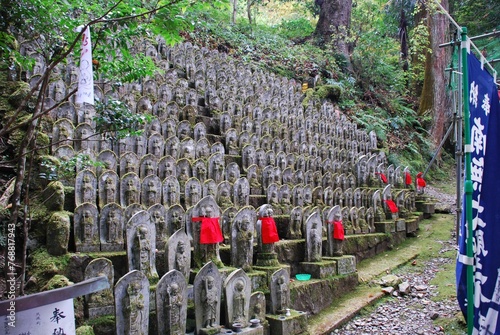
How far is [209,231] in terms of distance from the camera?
4492mm

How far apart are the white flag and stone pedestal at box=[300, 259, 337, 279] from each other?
405 cm

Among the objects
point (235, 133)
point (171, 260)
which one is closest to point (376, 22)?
point (235, 133)

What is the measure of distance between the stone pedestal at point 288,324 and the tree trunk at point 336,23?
47.5ft

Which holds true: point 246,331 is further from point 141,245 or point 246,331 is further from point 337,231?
point 337,231

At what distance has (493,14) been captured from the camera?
49.8ft

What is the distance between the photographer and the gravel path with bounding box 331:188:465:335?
15.7 ft

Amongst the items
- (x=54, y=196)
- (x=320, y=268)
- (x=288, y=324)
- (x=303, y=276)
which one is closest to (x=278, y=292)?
(x=288, y=324)

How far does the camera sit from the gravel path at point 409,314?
15.7ft

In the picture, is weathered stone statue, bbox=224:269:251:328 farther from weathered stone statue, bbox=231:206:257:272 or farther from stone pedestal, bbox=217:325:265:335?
weathered stone statue, bbox=231:206:257:272

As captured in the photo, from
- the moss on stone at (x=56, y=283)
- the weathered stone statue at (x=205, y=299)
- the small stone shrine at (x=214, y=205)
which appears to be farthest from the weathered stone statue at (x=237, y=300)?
the moss on stone at (x=56, y=283)

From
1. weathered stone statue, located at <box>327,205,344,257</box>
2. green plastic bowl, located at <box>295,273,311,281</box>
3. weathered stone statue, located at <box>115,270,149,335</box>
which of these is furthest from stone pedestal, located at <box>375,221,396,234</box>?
weathered stone statue, located at <box>115,270,149,335</box>

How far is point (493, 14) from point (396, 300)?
14.2 metres

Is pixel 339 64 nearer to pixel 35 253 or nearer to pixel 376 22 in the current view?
pixel 376 22

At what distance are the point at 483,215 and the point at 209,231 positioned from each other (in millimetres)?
2685
